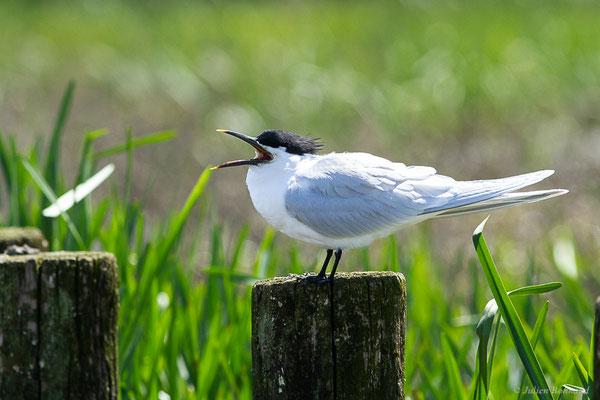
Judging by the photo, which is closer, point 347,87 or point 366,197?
point 366,197

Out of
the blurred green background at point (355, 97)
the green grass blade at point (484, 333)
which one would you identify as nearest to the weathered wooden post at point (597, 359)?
the green grass blade at point (484, 333)

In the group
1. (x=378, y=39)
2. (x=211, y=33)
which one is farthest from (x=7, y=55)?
(x=378, y=39)

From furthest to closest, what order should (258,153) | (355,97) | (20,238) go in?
(355,97)
(20,238)
(258,153)

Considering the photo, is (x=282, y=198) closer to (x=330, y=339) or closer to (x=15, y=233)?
(x=330, y=339)

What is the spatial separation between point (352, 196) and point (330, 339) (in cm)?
50

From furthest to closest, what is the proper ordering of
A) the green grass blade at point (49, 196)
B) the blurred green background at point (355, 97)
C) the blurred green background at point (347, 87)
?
1. the blurred green background at point (347, 87)
2. the blurred green background at point (355, 97)
3. the green grass blade at point (49, 196)

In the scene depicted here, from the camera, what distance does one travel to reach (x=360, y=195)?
2.34 meters

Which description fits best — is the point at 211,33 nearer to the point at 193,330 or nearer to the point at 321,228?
the point at 193,330

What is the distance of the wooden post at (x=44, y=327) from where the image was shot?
7.16 ft

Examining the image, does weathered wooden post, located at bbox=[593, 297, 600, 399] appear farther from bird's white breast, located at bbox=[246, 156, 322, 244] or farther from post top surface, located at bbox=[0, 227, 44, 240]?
post top surface, located at bbox=[0, 227, 44, 240]

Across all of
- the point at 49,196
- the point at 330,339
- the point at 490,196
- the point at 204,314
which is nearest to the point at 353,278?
the point at 330,339

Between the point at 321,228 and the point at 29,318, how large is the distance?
790 mm

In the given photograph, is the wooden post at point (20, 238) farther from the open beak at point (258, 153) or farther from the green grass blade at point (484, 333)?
the green grass blade at point (484, 333)

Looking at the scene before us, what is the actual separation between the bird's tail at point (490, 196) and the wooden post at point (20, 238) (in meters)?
1.30
